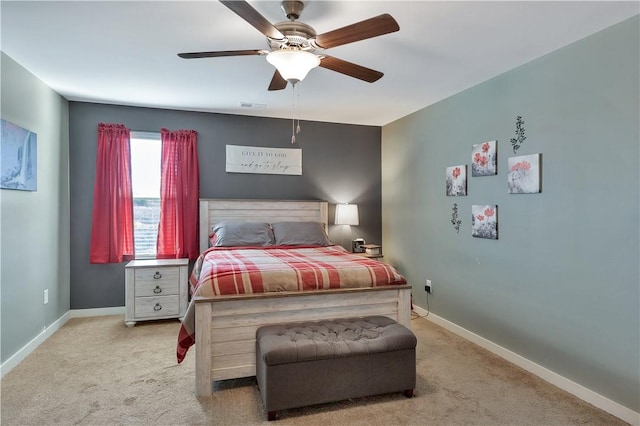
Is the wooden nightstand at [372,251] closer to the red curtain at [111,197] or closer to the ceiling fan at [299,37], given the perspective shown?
the ceiling fan at [299,37]

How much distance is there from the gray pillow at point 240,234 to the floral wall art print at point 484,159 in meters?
2.32

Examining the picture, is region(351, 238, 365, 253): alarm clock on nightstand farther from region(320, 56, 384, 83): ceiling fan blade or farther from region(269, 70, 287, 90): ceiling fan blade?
region(320, 56, 384, 83): ceiling fan blade

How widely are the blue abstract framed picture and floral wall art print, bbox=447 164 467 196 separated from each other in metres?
3.82

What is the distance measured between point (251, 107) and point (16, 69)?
6.91ft

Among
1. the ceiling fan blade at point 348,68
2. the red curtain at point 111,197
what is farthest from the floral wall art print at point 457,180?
the red curtain at point 111,197

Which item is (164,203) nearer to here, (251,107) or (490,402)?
(251,107)

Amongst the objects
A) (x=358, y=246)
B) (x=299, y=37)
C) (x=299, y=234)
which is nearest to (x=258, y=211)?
(x=299, y=234)

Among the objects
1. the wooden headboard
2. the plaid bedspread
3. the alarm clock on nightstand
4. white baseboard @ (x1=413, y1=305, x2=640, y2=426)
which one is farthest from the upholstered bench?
the alarm clock on nightstand

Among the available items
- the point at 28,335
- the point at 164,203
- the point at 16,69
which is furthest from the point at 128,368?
the point at 16,69

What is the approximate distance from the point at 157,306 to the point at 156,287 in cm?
20

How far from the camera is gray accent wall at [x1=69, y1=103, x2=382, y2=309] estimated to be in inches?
161

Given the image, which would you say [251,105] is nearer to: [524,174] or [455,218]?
[455,218]

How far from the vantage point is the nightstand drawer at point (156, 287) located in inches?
148

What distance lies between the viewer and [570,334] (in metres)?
2.52
